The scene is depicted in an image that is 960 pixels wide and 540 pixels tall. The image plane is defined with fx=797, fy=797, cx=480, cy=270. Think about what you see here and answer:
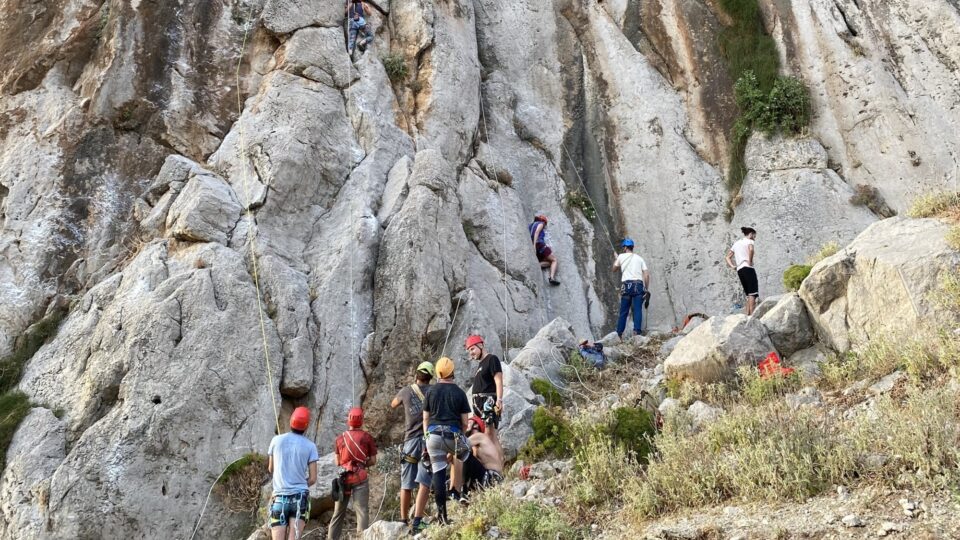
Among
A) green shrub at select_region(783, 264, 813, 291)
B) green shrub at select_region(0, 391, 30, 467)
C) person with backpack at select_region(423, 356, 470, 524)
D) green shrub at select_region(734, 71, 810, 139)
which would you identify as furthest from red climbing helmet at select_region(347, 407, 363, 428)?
green shrub at select_region(734, 71, 810, 139)

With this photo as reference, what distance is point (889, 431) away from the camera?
780 cm

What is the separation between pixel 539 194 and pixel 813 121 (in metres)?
7.53

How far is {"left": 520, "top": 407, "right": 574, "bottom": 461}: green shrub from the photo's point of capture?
10.8 m

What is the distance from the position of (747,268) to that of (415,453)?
9489 millimetres

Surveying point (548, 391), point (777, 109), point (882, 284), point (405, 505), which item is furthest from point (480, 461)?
point (777, 109)

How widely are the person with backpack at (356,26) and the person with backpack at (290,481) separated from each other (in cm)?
1301

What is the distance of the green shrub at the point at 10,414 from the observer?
42.8 ft

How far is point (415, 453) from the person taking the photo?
32.9 ft

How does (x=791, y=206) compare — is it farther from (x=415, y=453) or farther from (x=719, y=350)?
(x=415, y=453)

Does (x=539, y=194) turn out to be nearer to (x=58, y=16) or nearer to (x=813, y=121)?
(x=813, y=121)

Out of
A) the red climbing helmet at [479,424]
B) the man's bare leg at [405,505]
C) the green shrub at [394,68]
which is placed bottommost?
the man's bare leg at [405,505]

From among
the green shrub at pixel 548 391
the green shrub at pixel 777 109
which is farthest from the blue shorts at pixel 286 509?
the green shrub at pixel 777 109

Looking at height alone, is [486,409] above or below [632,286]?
below

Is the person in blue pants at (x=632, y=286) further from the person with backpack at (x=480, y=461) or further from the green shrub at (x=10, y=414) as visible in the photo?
the green shrub at (x=10, y=414)
